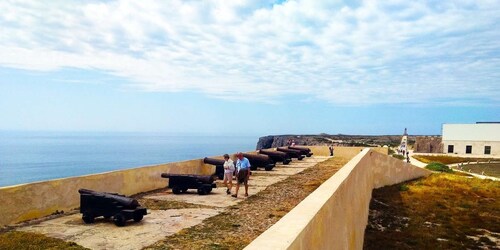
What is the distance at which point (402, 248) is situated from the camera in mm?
13695

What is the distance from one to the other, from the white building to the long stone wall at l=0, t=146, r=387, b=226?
59.6 metres

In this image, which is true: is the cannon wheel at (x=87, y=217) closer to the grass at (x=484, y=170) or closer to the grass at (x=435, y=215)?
the grass at (x=435, y=215)

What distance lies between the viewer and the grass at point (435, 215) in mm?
14586

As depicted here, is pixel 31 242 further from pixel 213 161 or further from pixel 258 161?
pixel 258 161

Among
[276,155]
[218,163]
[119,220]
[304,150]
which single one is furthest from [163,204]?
[304,150]

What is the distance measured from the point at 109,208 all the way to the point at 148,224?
109 cm

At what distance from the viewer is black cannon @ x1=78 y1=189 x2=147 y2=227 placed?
10.4 meters

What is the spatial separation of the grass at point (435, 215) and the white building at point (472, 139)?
41041 mm

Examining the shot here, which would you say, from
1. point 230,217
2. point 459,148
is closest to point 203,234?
point 230,217

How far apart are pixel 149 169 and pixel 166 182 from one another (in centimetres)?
142

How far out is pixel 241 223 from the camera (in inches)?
422

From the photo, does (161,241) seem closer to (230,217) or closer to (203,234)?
(203,234)

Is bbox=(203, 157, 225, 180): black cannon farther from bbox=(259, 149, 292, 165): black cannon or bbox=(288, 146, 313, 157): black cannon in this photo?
bbox=(288, 146, 313, 157): black cannon

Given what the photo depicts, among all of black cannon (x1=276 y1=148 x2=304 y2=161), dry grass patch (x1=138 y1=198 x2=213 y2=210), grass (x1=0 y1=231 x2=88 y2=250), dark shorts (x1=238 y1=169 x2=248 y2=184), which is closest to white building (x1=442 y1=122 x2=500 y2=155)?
black cannon (x1=276 y1=148 x2=304 y2=161)
